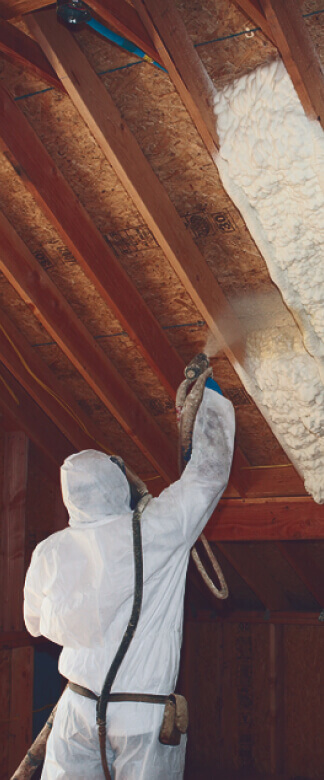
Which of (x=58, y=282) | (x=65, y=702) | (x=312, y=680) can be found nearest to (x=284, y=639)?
(x=312, y=680)

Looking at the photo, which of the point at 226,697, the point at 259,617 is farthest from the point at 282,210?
the point at 226,697

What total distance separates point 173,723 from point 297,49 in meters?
1.79

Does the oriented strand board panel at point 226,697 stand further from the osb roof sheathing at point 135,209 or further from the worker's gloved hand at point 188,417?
the worker's gloved hand at point 188,417

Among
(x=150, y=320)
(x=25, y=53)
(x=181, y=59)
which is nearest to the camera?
(x=181, y=59)

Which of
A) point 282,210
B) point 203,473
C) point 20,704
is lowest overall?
point 20,704

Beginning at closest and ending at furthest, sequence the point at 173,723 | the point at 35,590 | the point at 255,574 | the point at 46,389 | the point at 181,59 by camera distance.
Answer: the point at 173,723
the point at 35,590
the point at 181,59
the point at 46,389
the point at 255,574

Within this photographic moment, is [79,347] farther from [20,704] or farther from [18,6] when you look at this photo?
[20,704]

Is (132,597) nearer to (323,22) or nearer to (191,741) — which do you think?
(323,22)

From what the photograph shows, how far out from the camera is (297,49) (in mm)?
2215

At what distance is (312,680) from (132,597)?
339 centimetres

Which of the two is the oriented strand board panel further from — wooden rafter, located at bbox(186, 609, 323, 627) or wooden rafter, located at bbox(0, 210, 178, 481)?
wooden rafter, located at bbox(0, 210, 178, 481)

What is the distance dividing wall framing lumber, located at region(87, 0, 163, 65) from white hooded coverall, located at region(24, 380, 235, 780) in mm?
1055

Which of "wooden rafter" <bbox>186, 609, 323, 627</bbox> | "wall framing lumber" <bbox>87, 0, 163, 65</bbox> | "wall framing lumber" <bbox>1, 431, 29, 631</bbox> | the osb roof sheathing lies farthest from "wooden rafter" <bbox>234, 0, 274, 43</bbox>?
"wooden rafter" <bbox>186, 609, 323, 627</bbox>

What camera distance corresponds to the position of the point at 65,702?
7.07 ft
